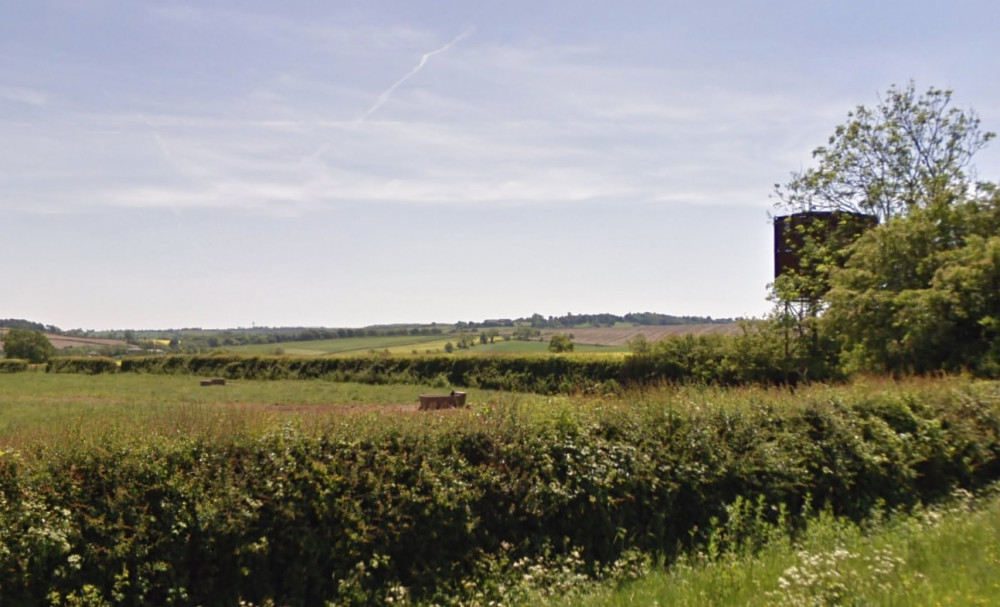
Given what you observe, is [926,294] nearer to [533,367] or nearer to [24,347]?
A: [533,367]

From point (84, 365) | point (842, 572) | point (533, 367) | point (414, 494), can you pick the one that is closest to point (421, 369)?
point (533, 367)

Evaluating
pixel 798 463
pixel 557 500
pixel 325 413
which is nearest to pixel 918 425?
pixel 798 463

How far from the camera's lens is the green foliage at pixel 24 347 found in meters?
57.9

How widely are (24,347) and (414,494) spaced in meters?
68.8

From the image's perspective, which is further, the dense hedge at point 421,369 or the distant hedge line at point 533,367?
the dense hedge at point 421,369

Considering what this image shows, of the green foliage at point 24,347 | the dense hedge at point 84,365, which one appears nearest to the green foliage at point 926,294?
the dense hedge at point 84,365

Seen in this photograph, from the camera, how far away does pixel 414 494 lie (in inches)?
211

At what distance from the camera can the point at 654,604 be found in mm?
4328

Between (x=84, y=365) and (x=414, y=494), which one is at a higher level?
(x=414, y=494)

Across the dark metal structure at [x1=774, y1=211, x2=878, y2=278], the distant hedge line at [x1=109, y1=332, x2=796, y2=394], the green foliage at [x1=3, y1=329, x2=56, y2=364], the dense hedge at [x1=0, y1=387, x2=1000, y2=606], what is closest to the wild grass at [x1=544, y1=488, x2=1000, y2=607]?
the dense hedge at [x1=0, y1=387, x2=1000, y2=606]

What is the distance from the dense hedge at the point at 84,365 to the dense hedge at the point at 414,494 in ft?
166

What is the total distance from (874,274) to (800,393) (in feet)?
28.8

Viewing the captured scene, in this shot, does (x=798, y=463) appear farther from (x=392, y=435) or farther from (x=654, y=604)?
(x=392, y=435)

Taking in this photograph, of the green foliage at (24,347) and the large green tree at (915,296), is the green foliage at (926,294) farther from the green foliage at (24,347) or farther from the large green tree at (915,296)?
the green foliage at (24,347)
